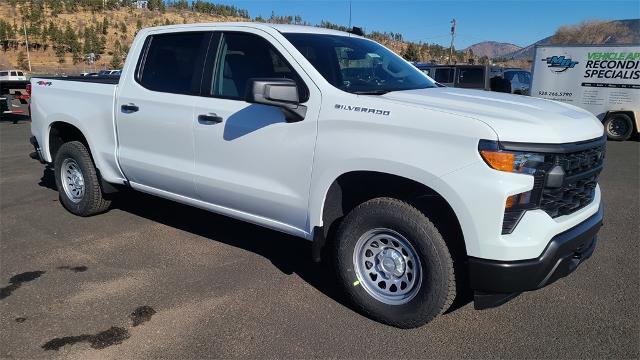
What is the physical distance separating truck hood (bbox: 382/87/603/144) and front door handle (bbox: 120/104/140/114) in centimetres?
243

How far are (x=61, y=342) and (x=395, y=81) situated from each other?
3.03 m

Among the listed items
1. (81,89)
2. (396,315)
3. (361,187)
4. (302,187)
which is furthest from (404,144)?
(81,89)

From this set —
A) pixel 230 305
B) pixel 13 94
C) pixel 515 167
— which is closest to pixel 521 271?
pixel 515 167

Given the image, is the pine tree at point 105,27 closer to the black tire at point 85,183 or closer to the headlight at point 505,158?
the black tire at point 85,183

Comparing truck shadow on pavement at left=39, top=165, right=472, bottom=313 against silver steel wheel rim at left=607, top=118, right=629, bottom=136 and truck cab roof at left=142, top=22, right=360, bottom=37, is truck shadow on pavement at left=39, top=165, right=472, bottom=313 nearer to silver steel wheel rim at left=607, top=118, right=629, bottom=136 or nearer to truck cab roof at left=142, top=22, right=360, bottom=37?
truck cab roof at left=142, top=22, right=360, bottom=37

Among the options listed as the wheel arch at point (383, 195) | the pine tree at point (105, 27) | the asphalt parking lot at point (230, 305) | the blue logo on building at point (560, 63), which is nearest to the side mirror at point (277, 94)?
the wheel arch at point (383, 195)

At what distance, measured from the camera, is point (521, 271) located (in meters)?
2.91

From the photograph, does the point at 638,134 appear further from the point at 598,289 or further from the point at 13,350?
the point at 13,350

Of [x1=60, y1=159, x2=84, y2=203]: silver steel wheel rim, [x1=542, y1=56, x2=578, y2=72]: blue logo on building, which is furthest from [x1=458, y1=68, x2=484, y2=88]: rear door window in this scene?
[x1=60, y1=159, x2=84, y2=203]: silver steel wheel rim

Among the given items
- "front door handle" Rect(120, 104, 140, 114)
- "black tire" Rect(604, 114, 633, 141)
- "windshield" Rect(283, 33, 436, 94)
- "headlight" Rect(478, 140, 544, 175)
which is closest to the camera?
"headlight" Rect(478, 140, 544, 175)

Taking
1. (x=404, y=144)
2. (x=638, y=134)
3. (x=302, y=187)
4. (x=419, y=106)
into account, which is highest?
(x=419, y=106)

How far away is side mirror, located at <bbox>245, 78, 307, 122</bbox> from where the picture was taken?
11.1ft

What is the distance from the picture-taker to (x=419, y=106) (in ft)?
10.5

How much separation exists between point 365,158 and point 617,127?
14.0 m
